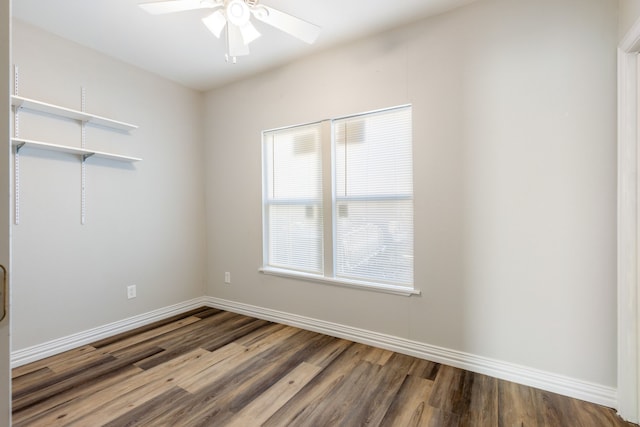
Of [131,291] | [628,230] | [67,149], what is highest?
[67,149]

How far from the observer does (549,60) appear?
1.98m

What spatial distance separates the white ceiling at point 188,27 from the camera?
2.22 m

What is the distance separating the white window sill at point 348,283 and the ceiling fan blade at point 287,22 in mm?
1935

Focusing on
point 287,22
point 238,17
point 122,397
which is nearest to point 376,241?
point 287,22

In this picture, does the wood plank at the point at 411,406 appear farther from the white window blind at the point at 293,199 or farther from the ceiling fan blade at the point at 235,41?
the ceiling fan blade at the point at 235,41

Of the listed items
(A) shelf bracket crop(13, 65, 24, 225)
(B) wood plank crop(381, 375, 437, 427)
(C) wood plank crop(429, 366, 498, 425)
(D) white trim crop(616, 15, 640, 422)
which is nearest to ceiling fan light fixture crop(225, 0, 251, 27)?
(A) shelf bracket crop(13, 65, 24, 225)

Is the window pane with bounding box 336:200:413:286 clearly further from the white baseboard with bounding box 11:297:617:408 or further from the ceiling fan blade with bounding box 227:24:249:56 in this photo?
the ceiling fan blade with bounding box 227:24:249:56

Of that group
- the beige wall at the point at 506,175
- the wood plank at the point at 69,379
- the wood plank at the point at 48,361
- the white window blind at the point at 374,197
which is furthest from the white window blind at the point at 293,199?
the wood plank at the point at 48,361

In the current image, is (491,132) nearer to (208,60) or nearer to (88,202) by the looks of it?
(208,60)

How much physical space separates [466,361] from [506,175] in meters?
1.36

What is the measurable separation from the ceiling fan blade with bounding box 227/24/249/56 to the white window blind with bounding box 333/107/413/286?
3.52 ft

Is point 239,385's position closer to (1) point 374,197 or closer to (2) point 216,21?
(1) point 374,197

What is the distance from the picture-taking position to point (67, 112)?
252 cm

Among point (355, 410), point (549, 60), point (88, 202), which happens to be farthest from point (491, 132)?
point (88, 202)
